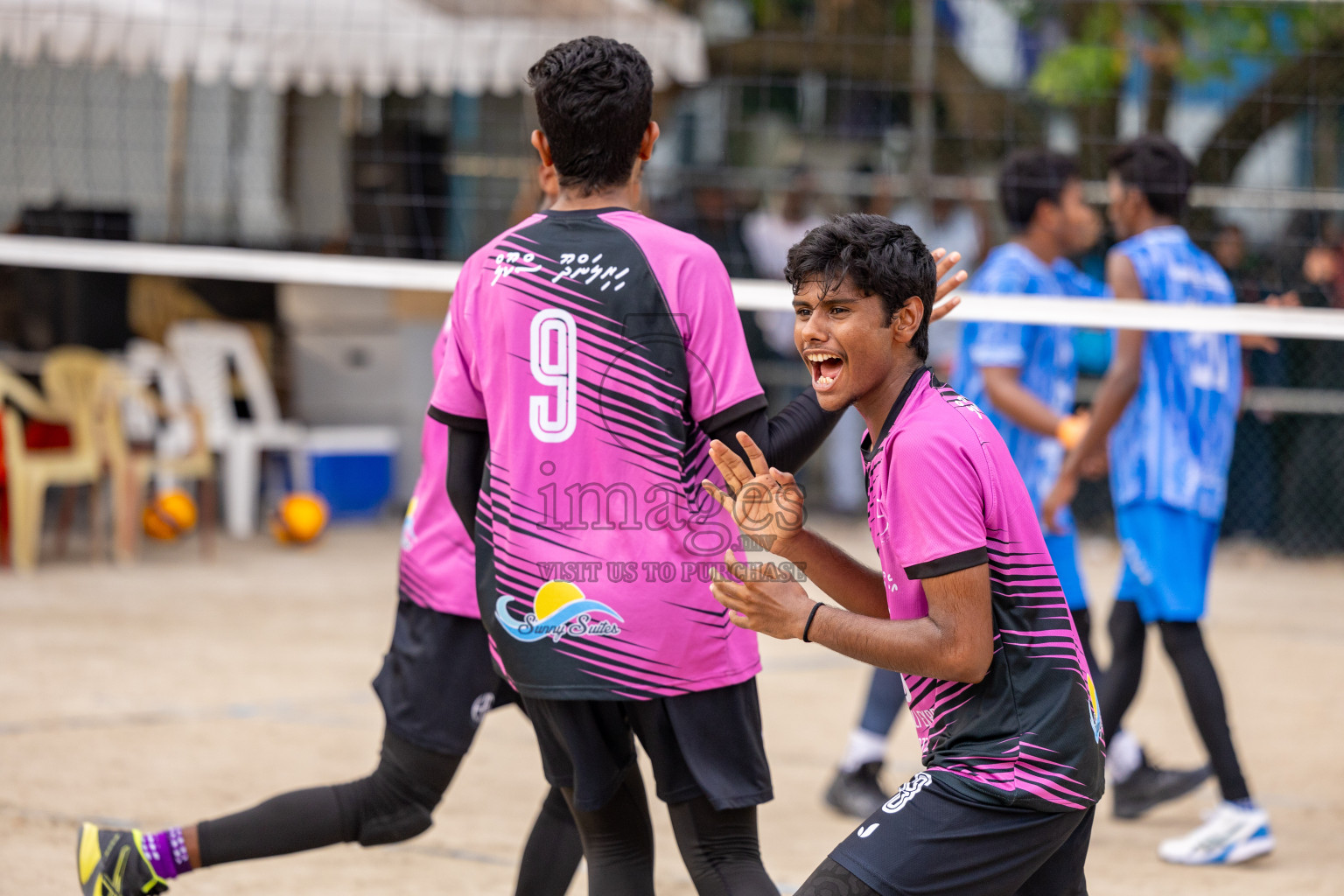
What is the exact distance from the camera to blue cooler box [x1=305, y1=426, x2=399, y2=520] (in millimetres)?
9945

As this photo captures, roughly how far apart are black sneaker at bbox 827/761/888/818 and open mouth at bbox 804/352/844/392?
243cm

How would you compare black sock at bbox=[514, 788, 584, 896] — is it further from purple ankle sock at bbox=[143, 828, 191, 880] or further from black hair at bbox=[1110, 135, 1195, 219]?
black hair at bbox=[1110, 135, 1195, 219]

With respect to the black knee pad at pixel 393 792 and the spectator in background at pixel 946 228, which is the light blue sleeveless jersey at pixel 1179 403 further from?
the spectator in background at pixel 946 228

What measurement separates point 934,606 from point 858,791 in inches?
97.2

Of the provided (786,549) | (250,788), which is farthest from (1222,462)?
(250,788)

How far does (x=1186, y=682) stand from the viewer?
4.20m

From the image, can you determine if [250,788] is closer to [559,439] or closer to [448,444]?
[448,444]

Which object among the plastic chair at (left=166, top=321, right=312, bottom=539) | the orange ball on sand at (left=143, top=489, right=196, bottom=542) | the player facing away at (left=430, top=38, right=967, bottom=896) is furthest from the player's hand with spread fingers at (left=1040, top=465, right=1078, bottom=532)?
the plastic chair at (left=166, top=321, right=312, bottom=539)

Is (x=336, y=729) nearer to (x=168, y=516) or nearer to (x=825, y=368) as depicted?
(x=825, y=368)

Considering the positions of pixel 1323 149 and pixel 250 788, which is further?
pixel 1323 149

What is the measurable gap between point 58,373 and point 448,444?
6.50 metres

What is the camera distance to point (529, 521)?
8.66 feet

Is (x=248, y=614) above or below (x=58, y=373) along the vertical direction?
below

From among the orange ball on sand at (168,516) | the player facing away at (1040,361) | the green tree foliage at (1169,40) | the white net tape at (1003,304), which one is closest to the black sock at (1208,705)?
the player facing away at (1040,361)
